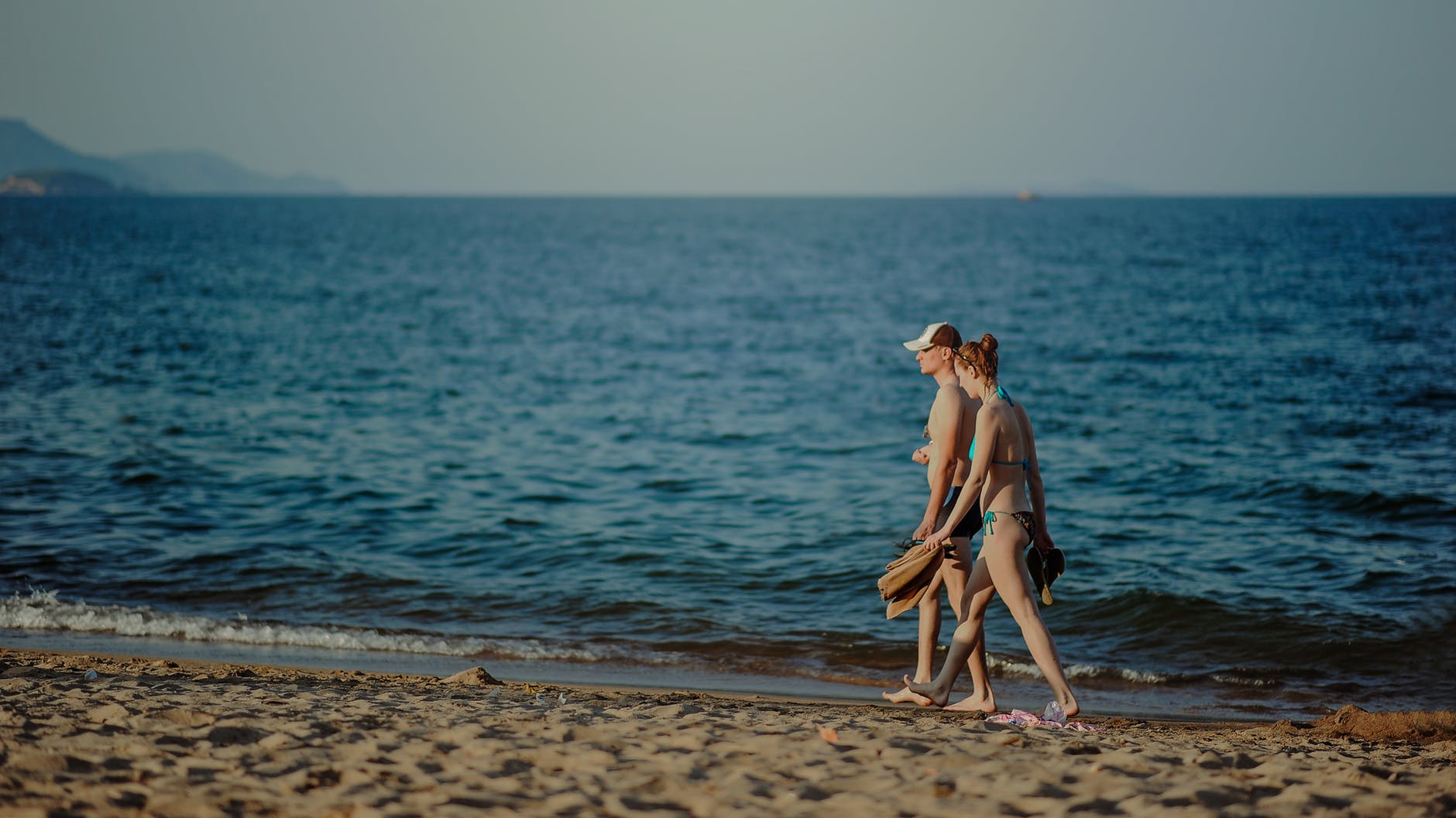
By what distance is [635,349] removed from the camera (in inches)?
1002

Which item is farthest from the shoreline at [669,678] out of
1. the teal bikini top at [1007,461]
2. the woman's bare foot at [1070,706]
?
the teal bikini top at [1007,461]

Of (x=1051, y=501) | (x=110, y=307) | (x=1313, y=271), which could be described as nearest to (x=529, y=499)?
(x=1051, y=501)

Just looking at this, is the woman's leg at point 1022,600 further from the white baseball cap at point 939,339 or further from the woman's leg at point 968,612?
the white baseball cap at point 939,339

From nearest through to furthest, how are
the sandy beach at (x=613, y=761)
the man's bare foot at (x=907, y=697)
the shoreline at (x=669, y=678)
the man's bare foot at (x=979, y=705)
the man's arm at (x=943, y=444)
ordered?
the sandy beach at (x=613, y=761)
the man's arm at (x=943, y=444)
the man's bare foot at (x=979, y=705)
the man's bare foot at (x=907, y=697)
the shoreline at (x=669, y=678)

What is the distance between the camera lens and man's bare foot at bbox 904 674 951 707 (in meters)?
6.31

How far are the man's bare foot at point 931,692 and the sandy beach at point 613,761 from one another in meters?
0.24

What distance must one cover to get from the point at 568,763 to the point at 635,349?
828 inches

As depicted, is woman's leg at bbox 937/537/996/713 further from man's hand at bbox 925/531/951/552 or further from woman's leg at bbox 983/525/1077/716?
woman's leg at bbox 983/525/1077/716

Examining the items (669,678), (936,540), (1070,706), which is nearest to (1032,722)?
(1070,706)

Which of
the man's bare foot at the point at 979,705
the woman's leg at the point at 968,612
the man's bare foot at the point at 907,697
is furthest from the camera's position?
the man's bare foot at the point at 907,697

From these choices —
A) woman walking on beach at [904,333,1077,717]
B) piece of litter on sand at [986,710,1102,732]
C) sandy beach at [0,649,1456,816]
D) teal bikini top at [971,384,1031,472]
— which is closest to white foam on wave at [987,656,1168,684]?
sandy beach at [0,649,1456,816]

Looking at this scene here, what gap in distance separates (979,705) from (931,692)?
291 millimetres

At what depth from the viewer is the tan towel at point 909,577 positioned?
6.18 m

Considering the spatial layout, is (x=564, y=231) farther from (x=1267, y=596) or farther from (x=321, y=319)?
(x=1267, y=596)
